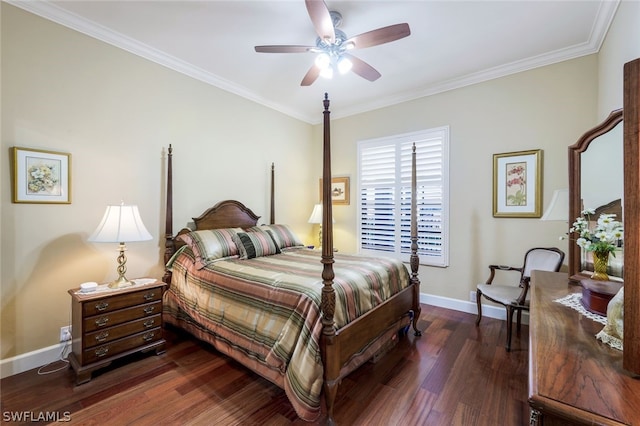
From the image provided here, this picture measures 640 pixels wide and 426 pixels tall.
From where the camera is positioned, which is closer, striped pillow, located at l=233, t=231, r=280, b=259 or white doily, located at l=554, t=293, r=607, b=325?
white doily, located at l=554, t=293, r=607, b=325

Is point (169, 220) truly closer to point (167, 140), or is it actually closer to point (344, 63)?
point (167, 140)

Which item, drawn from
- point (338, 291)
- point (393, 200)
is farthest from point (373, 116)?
point (338, 291)

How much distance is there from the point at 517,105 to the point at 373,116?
1.82 metres

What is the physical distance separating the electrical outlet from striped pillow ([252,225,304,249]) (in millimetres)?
2014

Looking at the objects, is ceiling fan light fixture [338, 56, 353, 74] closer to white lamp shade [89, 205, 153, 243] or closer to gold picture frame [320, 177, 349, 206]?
gold picture frame [320, 177, 349, 206]

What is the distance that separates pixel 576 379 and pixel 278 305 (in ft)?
5.06

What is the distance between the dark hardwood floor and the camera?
1.72 m

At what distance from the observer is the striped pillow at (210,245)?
270 centimetres

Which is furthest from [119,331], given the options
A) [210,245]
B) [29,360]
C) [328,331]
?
[328,331]

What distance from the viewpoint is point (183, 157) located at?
3164 mm

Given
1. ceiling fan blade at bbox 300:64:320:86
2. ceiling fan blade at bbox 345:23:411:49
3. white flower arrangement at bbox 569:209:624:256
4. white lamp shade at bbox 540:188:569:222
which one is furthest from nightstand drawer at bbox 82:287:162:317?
white lamp shade at bbox 540:188:569:222

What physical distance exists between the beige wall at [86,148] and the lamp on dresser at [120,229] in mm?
386

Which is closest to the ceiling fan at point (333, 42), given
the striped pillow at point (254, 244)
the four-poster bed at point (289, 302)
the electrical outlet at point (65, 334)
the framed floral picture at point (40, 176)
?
the four-poster bed at point (289, 302)

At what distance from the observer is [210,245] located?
110 inches
